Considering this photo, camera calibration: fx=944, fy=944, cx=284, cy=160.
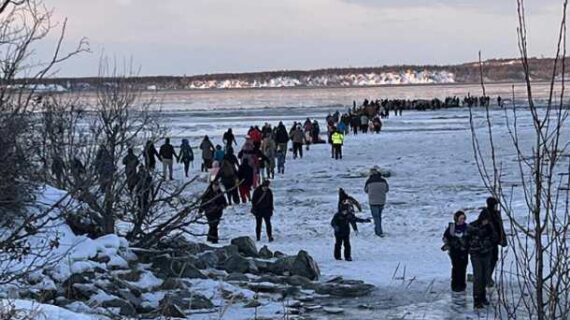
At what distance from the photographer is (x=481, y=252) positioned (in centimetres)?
1118

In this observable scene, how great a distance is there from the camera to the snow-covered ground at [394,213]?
40.4 ft

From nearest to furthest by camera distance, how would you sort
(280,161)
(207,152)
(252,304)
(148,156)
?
(252,304) < (148,156) < (280,161) < (207,152)

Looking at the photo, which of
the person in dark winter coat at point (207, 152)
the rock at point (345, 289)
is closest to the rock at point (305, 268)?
the rock at point (345, 289)

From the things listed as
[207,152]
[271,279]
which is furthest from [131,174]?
[207,152]

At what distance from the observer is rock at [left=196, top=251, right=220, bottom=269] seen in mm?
13666

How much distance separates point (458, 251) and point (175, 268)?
4009 mm

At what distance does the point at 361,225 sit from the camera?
1784 cm

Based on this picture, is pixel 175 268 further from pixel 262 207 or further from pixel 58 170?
pixel 58 170

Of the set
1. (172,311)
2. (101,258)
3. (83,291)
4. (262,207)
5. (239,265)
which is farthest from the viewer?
(262,207)

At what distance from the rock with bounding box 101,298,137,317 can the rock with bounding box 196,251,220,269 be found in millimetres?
2511

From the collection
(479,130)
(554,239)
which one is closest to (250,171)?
(554,239)

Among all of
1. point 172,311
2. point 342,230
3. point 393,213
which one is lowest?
point 393,213

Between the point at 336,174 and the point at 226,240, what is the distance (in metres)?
10.8

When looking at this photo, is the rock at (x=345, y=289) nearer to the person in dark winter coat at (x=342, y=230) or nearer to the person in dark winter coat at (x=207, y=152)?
the person in dark winter coat at (x=342, y=230)
